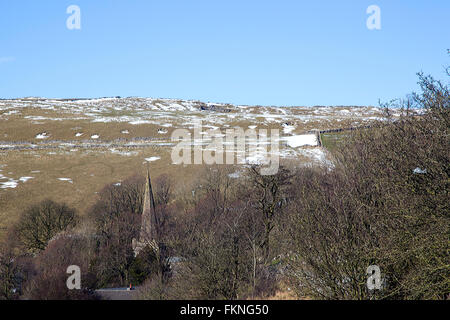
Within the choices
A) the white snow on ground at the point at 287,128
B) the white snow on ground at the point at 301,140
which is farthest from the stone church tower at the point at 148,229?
the white snow on ground at the point at 287,128

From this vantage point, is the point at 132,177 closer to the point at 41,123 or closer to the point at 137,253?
the point at 137,253

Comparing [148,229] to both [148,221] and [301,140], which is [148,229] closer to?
[148,221]

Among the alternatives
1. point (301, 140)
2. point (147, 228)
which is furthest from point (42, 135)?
point (147, 228)

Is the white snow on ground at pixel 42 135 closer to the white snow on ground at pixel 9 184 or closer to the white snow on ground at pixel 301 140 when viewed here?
the white snow on ground at pixel 9 184

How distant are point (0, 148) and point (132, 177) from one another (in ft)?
177

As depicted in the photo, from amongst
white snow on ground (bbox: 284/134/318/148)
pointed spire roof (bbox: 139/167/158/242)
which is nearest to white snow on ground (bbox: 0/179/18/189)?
pointed spire roof (bbox: 139/167/158/242)

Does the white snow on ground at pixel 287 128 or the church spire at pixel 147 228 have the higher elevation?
the white snow on ground at pixel 287 128

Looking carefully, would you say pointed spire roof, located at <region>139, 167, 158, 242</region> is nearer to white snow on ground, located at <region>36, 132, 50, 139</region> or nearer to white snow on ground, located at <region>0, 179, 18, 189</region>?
white snow on ground, located at <region>0, 179, 18, 189</region>

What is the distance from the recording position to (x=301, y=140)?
10638 centimetres

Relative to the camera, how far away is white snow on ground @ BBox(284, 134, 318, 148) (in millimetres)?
98925

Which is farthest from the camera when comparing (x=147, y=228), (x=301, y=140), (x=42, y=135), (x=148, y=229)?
(x=42, y=135)

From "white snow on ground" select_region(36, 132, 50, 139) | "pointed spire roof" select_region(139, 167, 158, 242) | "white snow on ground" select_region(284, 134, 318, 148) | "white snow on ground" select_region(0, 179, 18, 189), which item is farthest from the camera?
"white snow on ground" select_region(36, 132, 50, 139)

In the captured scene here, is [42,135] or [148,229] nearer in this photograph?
[148,229]

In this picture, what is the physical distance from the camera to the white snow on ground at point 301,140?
325ft
